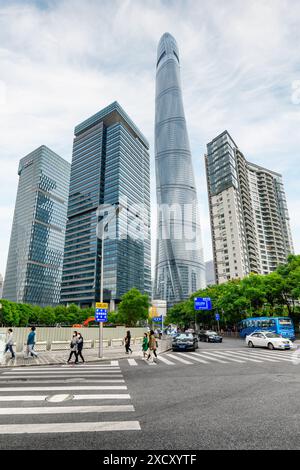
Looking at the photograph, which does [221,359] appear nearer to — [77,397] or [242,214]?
[77,397]

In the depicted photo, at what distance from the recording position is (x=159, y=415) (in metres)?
6.38

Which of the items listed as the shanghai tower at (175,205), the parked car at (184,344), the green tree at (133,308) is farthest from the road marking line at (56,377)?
the shanghai tower at (175,205)

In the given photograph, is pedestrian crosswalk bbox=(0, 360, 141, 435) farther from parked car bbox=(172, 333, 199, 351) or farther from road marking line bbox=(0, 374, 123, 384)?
parked car bbox=(172, 333, 199, 351)

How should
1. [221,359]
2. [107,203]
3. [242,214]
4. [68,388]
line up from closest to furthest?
1. [68,388]
2. [221,359]
3. [242,214]
4. [107,203]

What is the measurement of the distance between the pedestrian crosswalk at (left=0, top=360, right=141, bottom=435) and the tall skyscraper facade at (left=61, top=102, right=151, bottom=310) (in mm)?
129397

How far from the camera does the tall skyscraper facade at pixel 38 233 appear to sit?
564ft

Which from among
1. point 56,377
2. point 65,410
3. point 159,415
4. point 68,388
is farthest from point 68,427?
point 56,377

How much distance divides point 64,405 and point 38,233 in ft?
603

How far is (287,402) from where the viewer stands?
294 inches

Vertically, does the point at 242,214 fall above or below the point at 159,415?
above
